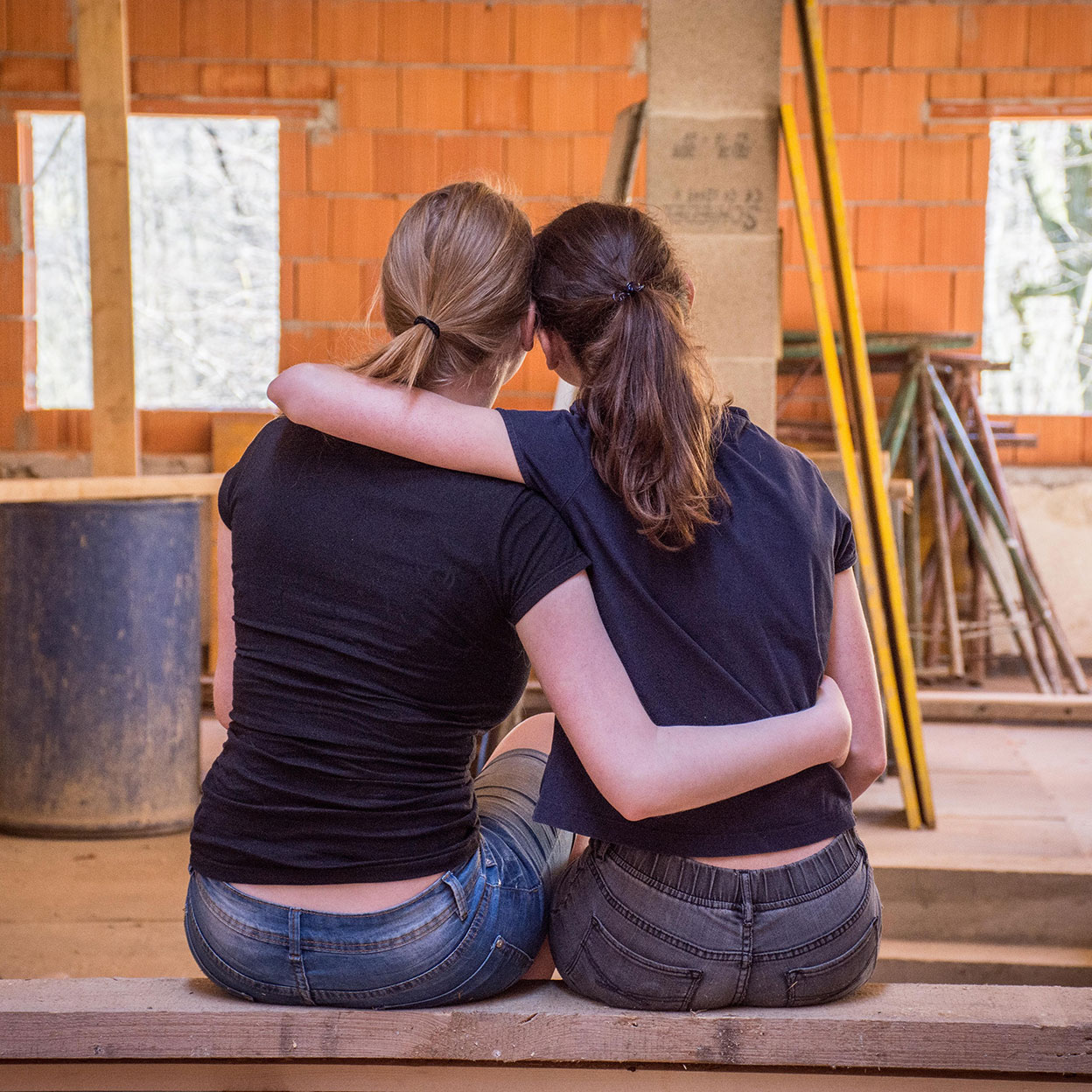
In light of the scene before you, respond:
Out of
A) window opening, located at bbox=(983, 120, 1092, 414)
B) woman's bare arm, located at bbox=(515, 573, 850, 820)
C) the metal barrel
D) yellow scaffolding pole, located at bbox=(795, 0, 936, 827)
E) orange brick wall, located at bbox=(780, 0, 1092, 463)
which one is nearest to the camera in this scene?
woman's bare arm, located at bbox=(515, 573, 850, 820)

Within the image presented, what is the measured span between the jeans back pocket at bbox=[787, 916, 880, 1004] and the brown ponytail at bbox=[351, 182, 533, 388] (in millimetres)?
744

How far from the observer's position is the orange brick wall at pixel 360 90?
18.5ft

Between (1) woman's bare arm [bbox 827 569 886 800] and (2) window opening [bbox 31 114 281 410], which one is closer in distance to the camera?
(1) woman's bare arm [bbox 827 569 886 800]

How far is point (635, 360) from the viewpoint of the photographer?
1.25m

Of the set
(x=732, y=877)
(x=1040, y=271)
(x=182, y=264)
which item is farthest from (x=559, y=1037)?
(x=1040, y=271)

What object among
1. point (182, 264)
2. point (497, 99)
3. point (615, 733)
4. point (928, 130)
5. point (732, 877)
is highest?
point (497, 99)

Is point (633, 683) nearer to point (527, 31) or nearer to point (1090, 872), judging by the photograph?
point (1090, 872)

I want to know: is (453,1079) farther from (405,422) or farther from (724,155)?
(724,155)

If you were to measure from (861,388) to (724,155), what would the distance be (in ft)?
2.17

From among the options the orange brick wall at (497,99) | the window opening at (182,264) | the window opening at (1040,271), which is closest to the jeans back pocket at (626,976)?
the orange brick wall at (497,99)

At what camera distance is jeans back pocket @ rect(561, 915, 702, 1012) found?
1266mm

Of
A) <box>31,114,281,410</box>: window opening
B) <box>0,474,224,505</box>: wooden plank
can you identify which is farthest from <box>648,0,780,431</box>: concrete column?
<box>31,114,281,410</box>: window opening

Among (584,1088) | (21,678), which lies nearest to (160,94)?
(21,678)

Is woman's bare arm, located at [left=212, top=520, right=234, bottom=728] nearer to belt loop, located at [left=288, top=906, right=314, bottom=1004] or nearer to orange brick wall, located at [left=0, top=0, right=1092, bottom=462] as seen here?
belt loop, located at [left=288, top=906, right=314, bottom=1004]
